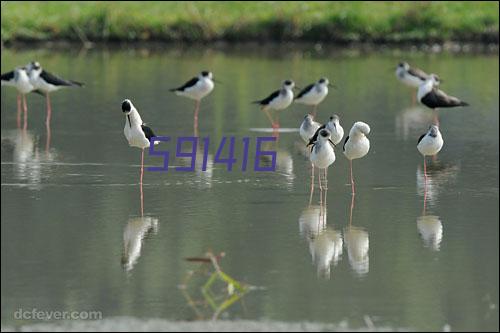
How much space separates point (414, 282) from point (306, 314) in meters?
1.16

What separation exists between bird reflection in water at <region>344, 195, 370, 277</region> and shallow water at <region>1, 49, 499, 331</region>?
0.08 ft

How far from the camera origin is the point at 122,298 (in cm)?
818

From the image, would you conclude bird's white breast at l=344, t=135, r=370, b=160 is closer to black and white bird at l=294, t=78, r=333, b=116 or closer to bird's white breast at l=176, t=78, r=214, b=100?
black and white bird at l=294, t=78, r=333, b=116

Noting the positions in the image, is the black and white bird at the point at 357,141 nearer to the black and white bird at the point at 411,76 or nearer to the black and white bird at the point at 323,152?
the black and white bird at the point at 323,152

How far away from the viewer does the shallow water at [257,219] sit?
8180 mm

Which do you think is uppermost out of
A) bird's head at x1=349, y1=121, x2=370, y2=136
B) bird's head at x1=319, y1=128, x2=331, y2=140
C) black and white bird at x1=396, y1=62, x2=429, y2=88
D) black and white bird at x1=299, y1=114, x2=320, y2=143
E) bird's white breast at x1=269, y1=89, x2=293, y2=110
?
black and white bird at x1=396, y1=62, x2=429, y2=88

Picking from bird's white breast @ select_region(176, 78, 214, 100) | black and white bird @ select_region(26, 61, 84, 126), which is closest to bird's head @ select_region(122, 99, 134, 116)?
bird's white breast @ select_region(176, 78, 214, 100)

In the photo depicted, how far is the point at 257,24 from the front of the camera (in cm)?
2762

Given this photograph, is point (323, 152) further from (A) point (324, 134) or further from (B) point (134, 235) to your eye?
(B) point (134, 235)

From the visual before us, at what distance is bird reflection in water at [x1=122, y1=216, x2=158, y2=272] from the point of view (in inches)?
365

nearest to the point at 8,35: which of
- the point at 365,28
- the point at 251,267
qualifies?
the point at 365,28

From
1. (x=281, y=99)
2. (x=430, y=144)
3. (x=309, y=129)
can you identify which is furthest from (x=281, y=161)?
(x=281, y=99)

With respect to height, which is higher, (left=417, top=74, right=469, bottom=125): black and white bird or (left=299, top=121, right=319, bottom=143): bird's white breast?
(left=417, top=74, right=469, bottom=125): black and white bird

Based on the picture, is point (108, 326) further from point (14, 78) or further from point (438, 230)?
point (14, 78)
